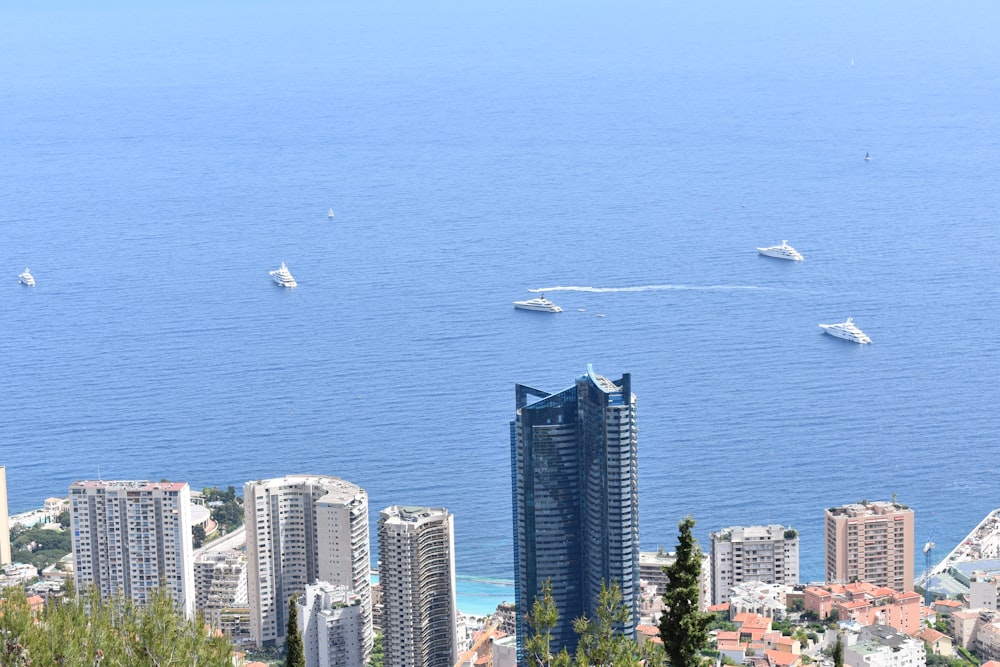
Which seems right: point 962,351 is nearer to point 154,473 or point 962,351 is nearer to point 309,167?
point 154,473

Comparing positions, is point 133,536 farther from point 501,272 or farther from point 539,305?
point 501,272

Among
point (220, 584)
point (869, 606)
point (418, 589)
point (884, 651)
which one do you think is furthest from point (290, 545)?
point (884, 651)

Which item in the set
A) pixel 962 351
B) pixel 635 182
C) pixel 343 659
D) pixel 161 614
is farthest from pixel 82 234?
pixel 161 614

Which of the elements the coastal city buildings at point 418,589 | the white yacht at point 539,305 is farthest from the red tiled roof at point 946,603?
the white yacht at point 539,305

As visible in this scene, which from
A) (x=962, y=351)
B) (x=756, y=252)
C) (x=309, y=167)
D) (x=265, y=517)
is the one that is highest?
(x=309, y=167)

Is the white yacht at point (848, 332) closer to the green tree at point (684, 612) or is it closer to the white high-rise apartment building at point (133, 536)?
the white high-rise apartment building at point (133, 536)

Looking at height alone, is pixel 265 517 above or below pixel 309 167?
below
